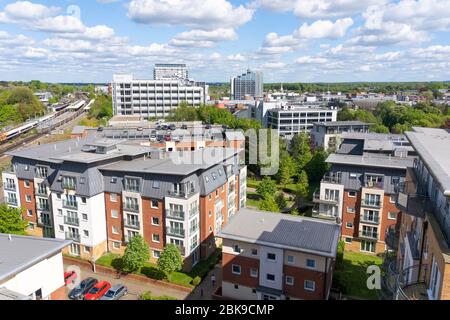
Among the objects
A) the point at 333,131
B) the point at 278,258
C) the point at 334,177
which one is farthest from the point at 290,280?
the point at 333,131

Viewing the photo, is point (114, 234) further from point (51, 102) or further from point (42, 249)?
point (51, 102)

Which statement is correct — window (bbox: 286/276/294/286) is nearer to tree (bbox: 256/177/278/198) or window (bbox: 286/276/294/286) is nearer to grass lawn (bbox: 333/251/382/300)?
grass lawn (bbox: 333/251/382/300)

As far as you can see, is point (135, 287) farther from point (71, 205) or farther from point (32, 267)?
point (32, 267)

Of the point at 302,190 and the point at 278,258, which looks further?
the point at 302,190

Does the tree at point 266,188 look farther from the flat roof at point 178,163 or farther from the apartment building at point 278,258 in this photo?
the apartment building at point 278,258

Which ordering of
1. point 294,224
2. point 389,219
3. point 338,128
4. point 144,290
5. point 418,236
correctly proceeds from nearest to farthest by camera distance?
point 418,236 → point 294,224 → point 144,290 → point 389,219 → point 338,128

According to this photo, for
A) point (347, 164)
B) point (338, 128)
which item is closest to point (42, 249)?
point (347, 164)
